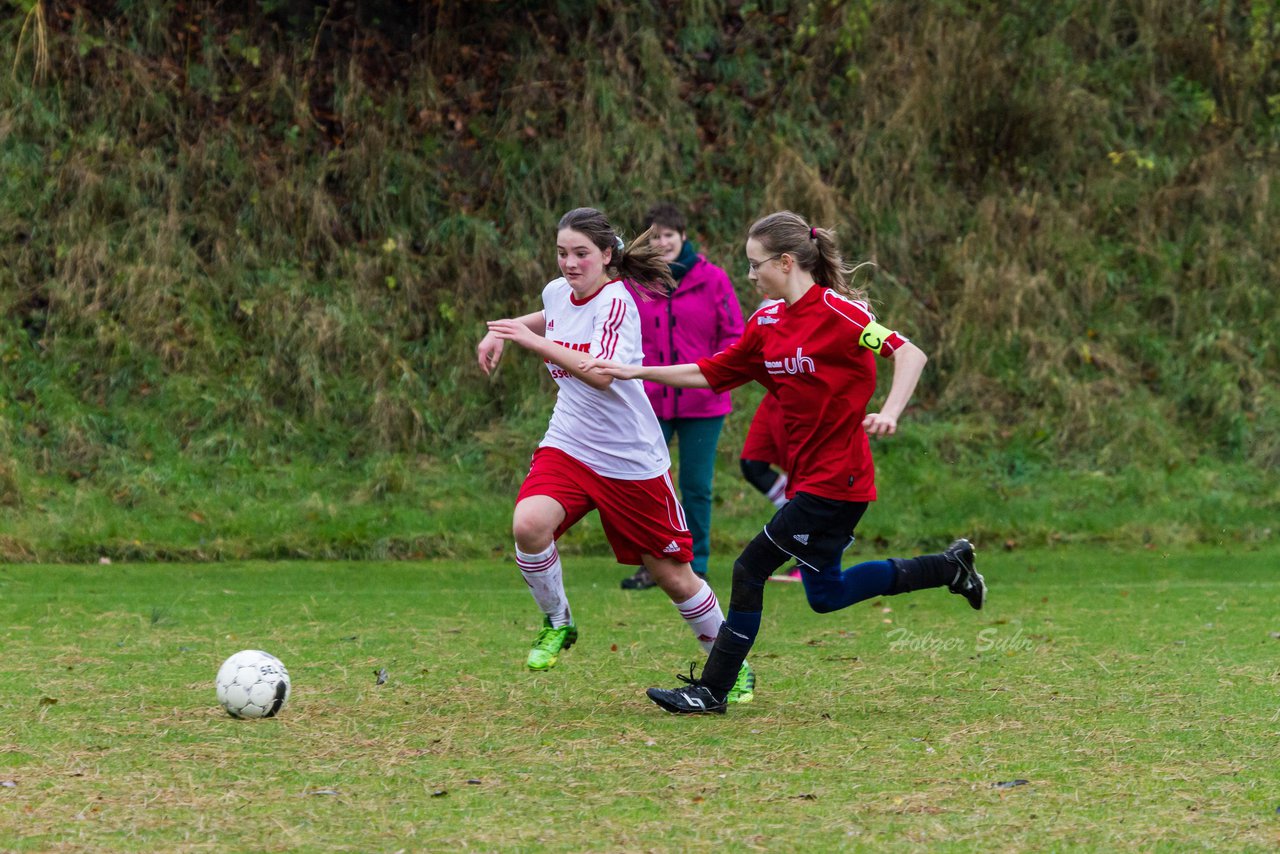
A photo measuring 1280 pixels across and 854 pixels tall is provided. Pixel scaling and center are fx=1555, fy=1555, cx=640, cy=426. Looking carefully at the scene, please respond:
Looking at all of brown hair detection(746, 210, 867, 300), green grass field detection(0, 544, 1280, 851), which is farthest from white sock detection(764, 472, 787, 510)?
brown hair detection(746, 210, 867, 300)

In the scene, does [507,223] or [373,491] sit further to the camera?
[507,223]

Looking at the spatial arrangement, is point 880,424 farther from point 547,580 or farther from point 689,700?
point 547,580

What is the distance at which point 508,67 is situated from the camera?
15883 millimetres

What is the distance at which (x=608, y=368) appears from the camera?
5.89 m

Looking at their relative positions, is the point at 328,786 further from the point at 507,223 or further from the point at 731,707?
the point at 507,223

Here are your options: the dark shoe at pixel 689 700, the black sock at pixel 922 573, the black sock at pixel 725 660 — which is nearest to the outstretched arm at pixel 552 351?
the black sock at pixel 725 660

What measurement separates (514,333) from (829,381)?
1.20 m

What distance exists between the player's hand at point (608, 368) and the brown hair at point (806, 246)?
0.68 metres

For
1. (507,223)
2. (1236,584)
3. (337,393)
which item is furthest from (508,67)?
(1236,584)

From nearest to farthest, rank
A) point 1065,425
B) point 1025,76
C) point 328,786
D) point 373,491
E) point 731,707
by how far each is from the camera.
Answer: point 328,786 < point 731,707 < point 373,491 < point 1065,425 < point 1025,76

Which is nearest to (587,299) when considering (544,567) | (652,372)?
(652,372)

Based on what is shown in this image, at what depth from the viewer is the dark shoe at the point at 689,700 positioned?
5.70m

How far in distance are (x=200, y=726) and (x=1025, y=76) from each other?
13.0 m

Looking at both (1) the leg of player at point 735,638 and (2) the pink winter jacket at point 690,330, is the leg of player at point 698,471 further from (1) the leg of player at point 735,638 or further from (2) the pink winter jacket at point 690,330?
(1) the leg of player at point 735,638
